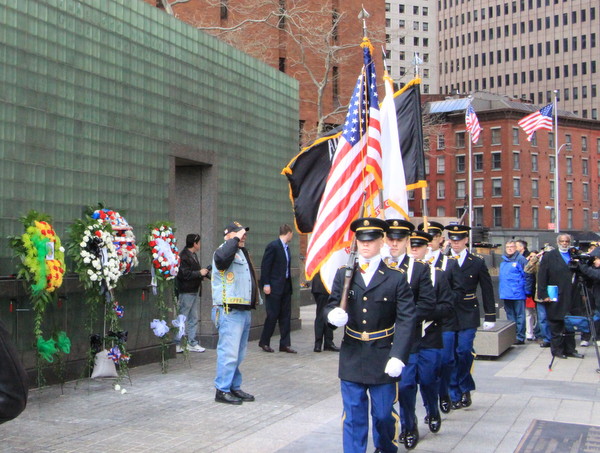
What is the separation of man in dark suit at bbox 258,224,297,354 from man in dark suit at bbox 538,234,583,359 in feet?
15.3

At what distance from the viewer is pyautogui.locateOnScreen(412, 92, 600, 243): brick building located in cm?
8375

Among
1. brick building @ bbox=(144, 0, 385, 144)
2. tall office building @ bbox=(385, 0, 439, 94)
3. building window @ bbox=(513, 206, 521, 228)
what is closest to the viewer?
brick building @ bbox=(144, 0, 385, 144)

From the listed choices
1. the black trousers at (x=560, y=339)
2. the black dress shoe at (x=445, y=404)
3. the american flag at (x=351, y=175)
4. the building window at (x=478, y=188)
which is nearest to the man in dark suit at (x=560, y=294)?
the black trousers at (x=560, y=339)

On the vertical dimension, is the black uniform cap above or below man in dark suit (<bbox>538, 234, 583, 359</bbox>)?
above

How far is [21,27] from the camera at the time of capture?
927 centimetres

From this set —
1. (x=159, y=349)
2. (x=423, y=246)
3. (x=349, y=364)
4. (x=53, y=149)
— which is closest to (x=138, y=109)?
(x=53, y=149)

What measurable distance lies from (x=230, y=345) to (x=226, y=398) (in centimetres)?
61

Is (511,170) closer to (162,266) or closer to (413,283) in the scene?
(162,266)

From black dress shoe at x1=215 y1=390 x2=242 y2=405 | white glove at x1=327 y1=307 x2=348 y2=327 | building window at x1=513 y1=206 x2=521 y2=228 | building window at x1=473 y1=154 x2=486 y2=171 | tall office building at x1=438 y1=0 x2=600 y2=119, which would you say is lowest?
black dress shoe at x1=215 y1=390 x2=242 y2=405

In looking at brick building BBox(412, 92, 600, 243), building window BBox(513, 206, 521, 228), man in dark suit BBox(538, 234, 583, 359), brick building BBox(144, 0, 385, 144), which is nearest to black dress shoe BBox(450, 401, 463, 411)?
man in dark suit BBox(538, 234, 583, 359)

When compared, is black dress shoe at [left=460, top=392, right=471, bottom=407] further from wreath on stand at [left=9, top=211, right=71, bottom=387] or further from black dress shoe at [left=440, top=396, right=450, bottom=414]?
wreath on stand at [left=9, top=211, right=71, bottom=387]

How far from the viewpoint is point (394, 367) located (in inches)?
223

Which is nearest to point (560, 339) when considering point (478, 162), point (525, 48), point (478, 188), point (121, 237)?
point (121, 237)

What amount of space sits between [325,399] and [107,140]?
4.81 m
